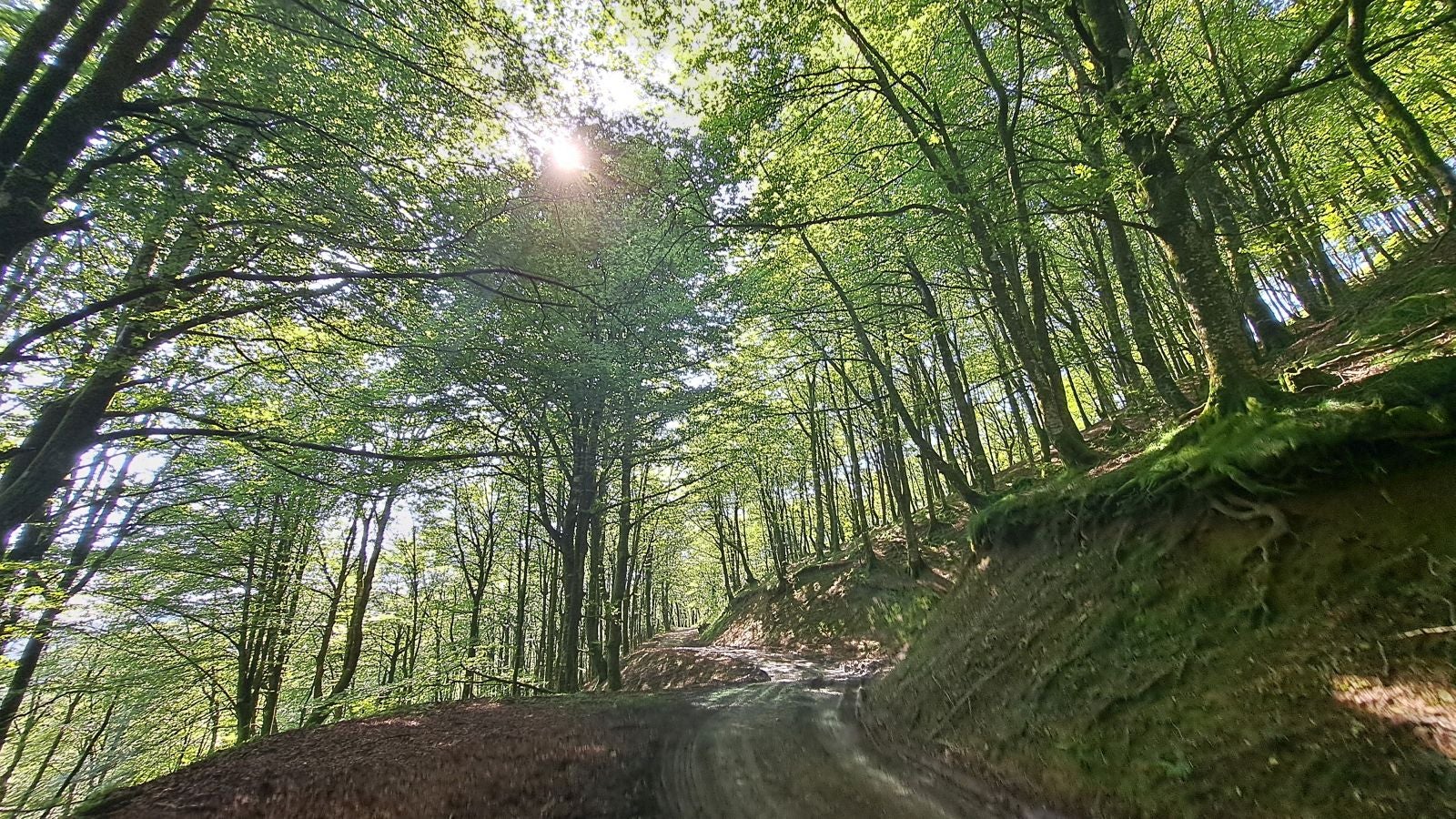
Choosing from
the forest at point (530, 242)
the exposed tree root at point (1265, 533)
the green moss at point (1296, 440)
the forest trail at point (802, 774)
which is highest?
the forest at point (530, 242)

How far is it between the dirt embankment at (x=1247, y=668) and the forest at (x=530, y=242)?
1.73m

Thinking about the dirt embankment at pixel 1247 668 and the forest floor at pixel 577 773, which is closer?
the dirt embankment at pixel 1247 668

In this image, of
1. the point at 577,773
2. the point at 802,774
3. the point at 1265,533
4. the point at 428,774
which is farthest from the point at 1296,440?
the point at 428,774

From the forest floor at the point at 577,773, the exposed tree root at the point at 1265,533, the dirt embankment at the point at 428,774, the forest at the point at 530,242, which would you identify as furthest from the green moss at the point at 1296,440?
the dirt embankment at the point at 428,774

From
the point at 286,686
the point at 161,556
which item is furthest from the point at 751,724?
the point at 286,686

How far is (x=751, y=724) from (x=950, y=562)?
30.7 feet

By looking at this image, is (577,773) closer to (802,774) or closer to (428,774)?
(428,774)

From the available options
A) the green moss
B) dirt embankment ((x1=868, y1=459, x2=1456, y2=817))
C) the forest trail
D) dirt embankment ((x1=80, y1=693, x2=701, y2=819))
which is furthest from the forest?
the forest trail

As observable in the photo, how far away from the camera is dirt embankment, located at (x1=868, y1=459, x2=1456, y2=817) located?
9.59 ft

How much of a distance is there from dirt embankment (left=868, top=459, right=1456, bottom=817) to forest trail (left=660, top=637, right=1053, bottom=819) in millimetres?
507

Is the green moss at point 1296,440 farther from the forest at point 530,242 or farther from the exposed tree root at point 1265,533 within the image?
the forest at point 530,242

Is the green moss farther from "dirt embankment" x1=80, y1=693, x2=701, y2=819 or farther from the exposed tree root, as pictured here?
"dirt embankment" x1=80, y1=693, x2=701, y2=819

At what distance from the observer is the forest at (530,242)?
543cm

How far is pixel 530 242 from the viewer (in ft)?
26.7
